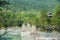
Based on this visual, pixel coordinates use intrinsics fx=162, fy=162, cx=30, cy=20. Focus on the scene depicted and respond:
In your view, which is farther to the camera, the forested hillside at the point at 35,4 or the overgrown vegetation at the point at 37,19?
the forested hillside at the point at 35,4

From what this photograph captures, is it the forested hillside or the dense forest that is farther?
the forested hillside

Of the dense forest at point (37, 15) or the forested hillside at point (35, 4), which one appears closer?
the dense forest at point (37, 15)

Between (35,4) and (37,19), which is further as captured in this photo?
(35,4)

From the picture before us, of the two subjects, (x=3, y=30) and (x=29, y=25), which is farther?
(x=29, y=25)

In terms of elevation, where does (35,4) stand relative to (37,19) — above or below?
above

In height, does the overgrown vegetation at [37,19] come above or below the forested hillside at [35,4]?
below

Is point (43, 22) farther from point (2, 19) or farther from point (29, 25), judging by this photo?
point (2, 19)

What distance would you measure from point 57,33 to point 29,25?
0.45 m

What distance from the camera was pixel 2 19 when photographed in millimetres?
2240

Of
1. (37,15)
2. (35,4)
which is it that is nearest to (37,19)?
(37,15)

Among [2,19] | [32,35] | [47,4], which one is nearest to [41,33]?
[32,35]

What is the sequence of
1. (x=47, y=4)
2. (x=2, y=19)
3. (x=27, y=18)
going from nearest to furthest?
(x=2, y=19), (x=27, y=18), (x=47, y=4)

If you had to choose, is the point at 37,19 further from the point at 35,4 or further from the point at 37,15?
the point at 35,4

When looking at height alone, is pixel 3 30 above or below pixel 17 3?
below
